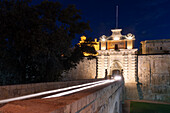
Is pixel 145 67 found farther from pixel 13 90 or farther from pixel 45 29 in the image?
pixel 13 90

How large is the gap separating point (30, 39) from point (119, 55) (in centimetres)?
1696

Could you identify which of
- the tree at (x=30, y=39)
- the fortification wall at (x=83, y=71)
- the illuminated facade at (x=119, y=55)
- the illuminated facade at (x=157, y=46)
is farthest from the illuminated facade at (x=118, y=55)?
the tree at (x=30, y=39)

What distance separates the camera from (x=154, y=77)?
69.3ft

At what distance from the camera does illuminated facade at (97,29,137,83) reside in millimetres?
22317

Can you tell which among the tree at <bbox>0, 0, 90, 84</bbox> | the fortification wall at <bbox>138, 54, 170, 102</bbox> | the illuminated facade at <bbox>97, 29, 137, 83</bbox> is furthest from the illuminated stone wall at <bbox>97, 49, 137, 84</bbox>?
the tree at <bbox>0, 0, 90, 84</bbox>

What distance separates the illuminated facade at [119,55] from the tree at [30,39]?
13004mm

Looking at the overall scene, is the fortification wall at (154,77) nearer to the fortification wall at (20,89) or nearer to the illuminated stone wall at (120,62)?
the illuminated stone wall at (120,62)

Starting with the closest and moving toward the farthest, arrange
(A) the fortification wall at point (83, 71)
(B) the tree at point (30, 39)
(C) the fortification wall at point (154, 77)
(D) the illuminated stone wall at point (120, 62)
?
1. (B) the tree at point (30, 39)
2. (C) the fortification wall at point (154, 77)
3. (D) the illuminated stone wall at point (120, 62)
4. (A) the fortification wall at point (83, 71)

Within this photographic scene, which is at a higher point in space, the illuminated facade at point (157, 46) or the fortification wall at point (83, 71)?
the illuminated facade at point (157, 46)

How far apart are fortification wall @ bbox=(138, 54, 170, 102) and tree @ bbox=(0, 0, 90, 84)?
15338 mm

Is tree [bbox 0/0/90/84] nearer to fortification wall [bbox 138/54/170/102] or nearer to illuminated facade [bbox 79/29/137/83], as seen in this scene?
illuminated facade [bbox 79/29/137/83]

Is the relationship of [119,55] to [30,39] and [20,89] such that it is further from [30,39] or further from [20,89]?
[20,89]

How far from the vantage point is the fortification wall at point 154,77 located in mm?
20344

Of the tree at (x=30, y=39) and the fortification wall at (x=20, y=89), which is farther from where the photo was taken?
the tree at (x=30, y=39)
